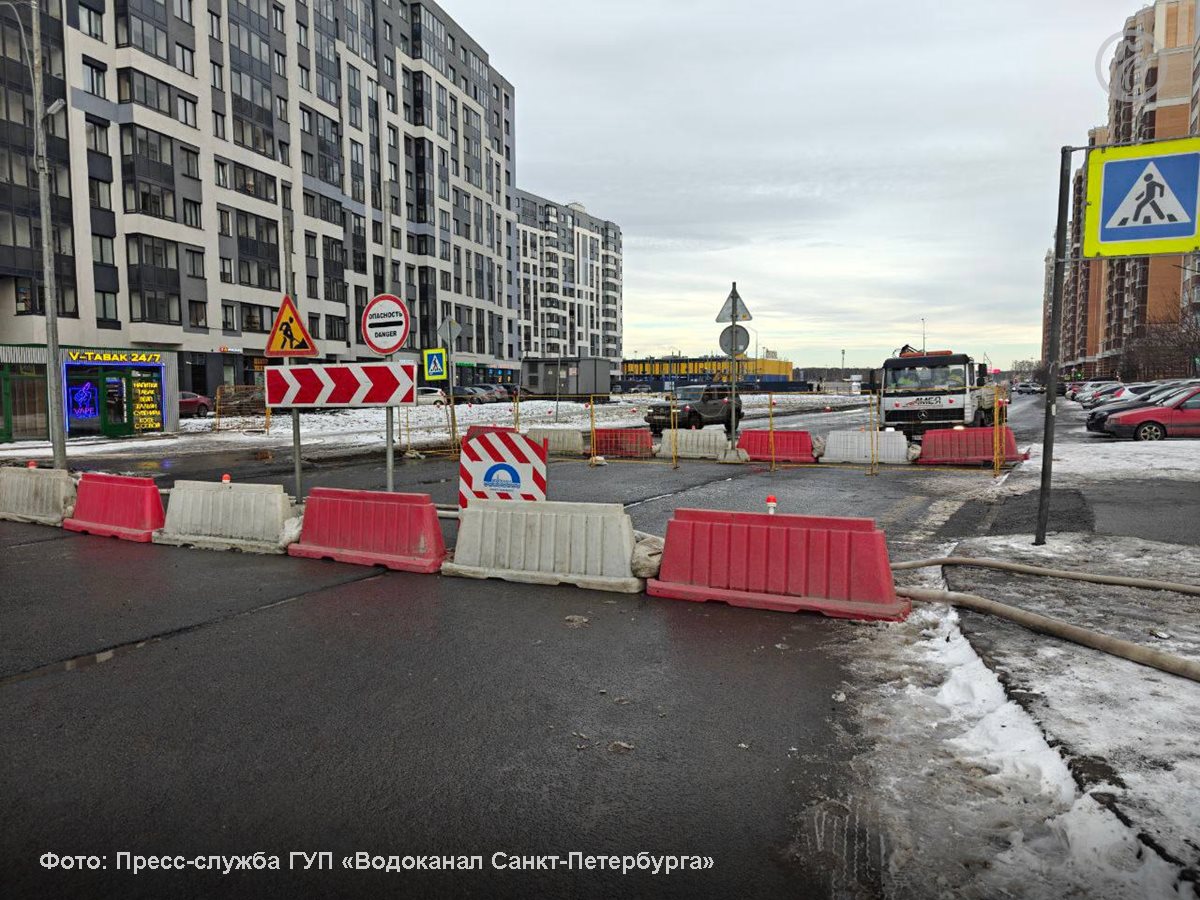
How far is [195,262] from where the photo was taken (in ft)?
156

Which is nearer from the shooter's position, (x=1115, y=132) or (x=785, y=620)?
(x=785, y=620)

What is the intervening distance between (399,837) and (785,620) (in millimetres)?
3590

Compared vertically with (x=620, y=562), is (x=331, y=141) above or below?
above

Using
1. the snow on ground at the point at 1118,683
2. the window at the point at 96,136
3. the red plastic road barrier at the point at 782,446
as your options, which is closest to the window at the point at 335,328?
the window at the point at 96,136

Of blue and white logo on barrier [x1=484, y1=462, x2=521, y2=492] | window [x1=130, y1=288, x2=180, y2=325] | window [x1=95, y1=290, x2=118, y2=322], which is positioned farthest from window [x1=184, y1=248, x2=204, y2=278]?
blue and white logo on barrier [x1=484, y1=462, x2=521, y2=492]

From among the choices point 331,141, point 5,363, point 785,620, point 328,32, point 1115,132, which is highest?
point 1115,132

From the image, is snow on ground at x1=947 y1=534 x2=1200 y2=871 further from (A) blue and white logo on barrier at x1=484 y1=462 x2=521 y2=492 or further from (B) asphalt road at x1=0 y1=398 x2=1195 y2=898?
(A) blue and white logo on barrier at x1=484 y1=462 x2=521 y2=492

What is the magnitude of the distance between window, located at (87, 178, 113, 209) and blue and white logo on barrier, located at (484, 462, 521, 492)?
4339cm

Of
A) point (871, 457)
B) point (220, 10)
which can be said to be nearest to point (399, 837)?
point (871, 457)

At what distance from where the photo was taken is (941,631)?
18.0 feet

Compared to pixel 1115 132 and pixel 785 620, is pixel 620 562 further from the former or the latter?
pixel 1115 132

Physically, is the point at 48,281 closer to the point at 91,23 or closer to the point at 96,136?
the point at 96,136

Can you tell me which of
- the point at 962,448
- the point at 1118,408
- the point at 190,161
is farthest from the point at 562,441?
the point at 190,161

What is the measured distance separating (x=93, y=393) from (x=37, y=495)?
19.8 metres
